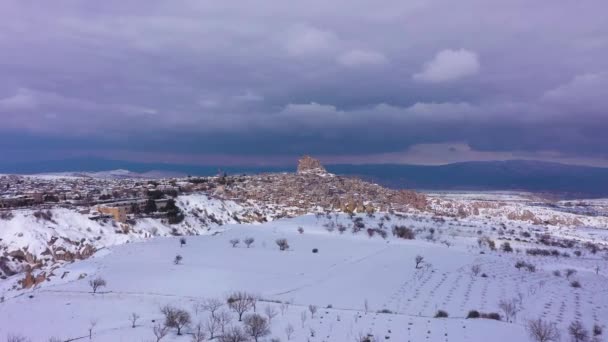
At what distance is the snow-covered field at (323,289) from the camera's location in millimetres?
20344

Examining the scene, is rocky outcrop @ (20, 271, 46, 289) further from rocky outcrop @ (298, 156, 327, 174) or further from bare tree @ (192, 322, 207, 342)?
rocky outcrop @ (298, 156, 327, 174)

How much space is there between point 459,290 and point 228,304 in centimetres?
1655

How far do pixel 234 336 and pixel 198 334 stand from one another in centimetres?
182

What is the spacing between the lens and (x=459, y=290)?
102 feet

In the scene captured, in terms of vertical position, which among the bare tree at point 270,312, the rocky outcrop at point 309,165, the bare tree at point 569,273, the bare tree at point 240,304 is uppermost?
the rocky outcrop at point 309,165

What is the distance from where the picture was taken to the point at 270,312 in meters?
22.5

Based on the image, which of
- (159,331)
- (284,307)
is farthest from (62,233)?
(159,331)

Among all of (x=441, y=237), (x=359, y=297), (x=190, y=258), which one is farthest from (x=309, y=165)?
(x=359, y=297)

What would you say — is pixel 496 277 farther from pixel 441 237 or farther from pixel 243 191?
pixel 243 191

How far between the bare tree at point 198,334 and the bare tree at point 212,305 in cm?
164

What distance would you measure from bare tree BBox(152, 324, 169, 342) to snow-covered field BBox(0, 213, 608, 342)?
248mm

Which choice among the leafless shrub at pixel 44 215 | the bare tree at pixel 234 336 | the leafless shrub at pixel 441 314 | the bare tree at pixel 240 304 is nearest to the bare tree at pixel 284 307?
the bare tree at pixel 240 304

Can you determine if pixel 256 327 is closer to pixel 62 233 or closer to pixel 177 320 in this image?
pixel 177 320

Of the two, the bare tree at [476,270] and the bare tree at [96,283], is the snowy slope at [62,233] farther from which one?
the bare tree at [476,270]
